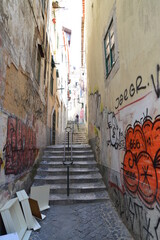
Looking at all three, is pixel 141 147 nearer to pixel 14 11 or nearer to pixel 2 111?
pixel 2 111

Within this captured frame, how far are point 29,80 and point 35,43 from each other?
1.66m

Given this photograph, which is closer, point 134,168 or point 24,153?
point 134,168

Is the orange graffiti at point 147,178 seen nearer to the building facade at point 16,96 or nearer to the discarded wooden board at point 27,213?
the discarded wooden board at point 27,213

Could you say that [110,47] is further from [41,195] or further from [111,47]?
[41,195]

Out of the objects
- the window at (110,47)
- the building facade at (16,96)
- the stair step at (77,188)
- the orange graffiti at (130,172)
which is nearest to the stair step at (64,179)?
the stair step at (77,188)

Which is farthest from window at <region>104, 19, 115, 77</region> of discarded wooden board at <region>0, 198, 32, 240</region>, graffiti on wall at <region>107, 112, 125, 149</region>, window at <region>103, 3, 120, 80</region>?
discarded wooden board at <region>0, 198, 32, 240</region>

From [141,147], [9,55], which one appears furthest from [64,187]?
[9,55]

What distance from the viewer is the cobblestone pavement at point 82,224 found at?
299cm

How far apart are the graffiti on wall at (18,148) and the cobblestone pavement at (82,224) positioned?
4.43 ft

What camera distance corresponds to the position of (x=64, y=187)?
4.84 m

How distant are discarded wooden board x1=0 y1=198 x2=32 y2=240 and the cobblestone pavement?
0.19 metres

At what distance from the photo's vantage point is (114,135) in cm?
403

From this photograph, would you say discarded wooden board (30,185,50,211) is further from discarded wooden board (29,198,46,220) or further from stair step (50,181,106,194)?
stair step (50,181,106,194)

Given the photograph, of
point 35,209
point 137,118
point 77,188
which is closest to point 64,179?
point 77,188
